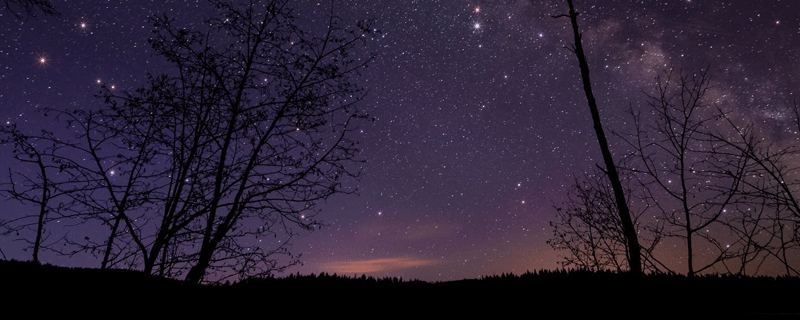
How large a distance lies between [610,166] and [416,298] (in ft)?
19.7

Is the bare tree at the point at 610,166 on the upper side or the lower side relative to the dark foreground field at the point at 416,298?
upper

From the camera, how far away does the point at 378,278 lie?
5.32m

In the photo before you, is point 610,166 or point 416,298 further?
point 610,166

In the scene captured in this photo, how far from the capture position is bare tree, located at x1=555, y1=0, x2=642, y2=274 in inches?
312

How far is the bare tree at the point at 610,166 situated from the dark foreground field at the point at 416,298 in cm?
292

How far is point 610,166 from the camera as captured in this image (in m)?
8.50

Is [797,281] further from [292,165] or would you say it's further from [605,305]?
[292,165]

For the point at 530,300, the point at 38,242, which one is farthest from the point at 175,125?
the point at 530,300

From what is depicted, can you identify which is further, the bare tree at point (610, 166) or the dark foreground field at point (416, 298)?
the bare tree at point (610, 166)

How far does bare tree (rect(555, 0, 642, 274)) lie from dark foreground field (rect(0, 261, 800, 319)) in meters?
2.92

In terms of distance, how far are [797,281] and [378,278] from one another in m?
4.95

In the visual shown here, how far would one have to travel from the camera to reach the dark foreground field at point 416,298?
12.7ft

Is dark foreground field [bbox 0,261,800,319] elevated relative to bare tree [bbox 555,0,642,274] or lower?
lower

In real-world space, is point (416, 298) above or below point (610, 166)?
below
